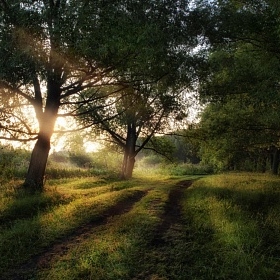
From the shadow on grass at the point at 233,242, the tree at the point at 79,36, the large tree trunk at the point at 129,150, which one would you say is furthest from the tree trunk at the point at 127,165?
the shadow on grass at the point at 233,242

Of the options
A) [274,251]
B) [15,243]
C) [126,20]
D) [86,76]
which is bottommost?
[15,243]

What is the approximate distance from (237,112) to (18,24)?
643 inches

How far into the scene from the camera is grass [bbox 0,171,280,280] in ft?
19.7

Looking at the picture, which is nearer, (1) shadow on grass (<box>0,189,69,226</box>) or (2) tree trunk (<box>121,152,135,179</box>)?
(1) shadow on grass (<box>0,189,69,226</box>)

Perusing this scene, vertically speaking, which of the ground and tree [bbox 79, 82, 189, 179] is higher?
tree [bbox 79, 82, 189, 179]

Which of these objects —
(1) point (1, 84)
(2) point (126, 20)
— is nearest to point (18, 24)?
(1) point (1, 84)

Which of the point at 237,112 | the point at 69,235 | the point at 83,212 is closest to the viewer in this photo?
the point at 69,235

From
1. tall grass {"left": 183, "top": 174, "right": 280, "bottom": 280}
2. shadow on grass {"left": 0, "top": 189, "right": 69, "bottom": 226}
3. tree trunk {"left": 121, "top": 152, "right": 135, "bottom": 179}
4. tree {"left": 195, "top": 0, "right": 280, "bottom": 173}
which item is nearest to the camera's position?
tall grass {"left": 183, "top": 174, "right": 280, "bottom": 280}

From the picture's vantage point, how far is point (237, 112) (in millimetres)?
22094

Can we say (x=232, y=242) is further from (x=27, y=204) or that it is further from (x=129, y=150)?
(x=129, y=150)

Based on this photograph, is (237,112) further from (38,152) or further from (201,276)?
(201,276)

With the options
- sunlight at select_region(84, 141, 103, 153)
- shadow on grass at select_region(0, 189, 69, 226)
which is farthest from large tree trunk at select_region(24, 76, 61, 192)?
sunlight at select_region(84, 141, 103, 153)

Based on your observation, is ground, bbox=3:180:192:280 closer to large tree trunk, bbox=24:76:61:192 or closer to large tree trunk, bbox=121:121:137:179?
large tree trunk, bbox=24:76:61:192

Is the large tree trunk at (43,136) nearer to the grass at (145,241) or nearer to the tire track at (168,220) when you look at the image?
the grass at (145,241)
